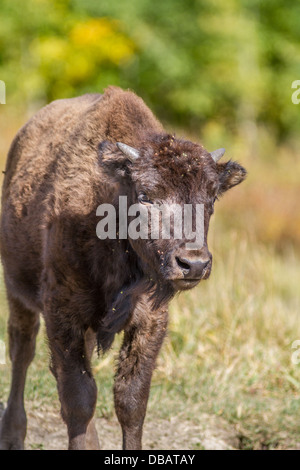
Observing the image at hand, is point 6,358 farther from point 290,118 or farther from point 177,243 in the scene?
point 290,118

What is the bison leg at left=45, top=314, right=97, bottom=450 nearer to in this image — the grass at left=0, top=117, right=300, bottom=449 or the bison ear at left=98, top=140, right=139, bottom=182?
the grass at left=0, top=117, right=300, bottom=449

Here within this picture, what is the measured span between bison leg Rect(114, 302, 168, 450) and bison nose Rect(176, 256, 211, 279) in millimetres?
838

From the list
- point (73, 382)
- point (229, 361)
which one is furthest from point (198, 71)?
point (73, 382)

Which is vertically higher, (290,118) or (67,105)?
(290,118)

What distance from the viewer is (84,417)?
14.6ft

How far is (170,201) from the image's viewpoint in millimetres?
3910

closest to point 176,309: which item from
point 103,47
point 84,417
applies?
point 84,417

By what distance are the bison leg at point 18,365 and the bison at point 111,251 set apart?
0.57 m

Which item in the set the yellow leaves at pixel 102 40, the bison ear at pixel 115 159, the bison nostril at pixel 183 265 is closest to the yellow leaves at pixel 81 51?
the yellow leaves at pixel 102 40

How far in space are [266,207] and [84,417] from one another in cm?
1201

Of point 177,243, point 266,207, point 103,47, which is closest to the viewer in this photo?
point 177,243

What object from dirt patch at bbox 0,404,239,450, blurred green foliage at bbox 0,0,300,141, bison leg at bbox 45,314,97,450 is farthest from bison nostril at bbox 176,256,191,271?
blurred green foliage at bbox 0,0,300,141

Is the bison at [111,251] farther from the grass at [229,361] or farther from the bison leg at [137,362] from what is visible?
the grass at [229,361]

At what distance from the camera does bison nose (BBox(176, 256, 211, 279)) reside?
12.2 ft
